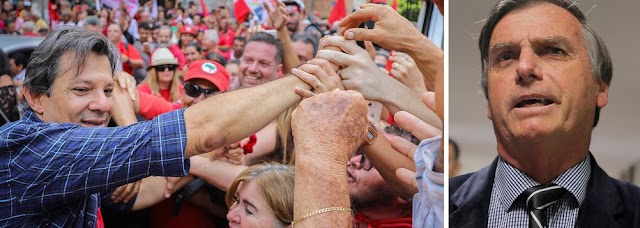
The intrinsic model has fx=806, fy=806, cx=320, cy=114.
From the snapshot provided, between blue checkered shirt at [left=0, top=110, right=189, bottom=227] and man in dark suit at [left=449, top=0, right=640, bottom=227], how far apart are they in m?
0.68

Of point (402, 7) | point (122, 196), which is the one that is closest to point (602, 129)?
point (402, 7)

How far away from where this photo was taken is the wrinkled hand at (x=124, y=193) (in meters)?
2.82

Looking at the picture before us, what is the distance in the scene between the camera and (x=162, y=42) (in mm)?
4250

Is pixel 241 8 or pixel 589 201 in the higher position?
pixel 241 8

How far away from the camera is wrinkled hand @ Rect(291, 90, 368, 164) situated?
1710 mm

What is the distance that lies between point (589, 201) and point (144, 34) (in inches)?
117

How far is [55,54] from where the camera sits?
225 cm

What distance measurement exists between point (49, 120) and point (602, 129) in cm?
150

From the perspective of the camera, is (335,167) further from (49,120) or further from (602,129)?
(49,120)

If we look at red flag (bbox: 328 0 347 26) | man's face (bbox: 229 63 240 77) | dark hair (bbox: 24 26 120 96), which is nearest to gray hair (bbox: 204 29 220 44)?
man's face (bbox: 229 63 240 77)

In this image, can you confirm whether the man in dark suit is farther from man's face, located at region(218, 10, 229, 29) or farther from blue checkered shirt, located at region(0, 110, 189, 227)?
man's face, located at region(218, 10, 229, 29)

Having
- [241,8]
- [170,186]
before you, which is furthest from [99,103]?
[241,8]

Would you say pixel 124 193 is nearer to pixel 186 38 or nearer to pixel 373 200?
pixel 373 200

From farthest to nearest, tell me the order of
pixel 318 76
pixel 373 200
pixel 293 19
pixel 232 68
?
1. pixel 293 19
2. pixel 232 68
3. pixel 373 200
4. pixel 318 76
